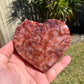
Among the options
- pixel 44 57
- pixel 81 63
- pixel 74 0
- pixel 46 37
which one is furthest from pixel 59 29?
pixel 74 0

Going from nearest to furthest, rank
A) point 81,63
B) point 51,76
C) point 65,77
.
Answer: point 51,76 < point 65,77 < point 81,63

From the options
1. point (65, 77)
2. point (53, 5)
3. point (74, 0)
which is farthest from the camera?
point (74, 0)

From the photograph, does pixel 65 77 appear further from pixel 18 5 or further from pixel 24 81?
pixel 18 5

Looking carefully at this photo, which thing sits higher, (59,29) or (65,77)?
(59,29)

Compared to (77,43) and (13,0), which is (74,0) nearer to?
(77,43)

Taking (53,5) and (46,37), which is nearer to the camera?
(46,37)

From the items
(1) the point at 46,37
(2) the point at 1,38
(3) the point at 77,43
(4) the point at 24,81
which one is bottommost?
(3) the point at 77,43

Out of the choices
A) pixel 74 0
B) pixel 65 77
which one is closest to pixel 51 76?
pixel 65 77
